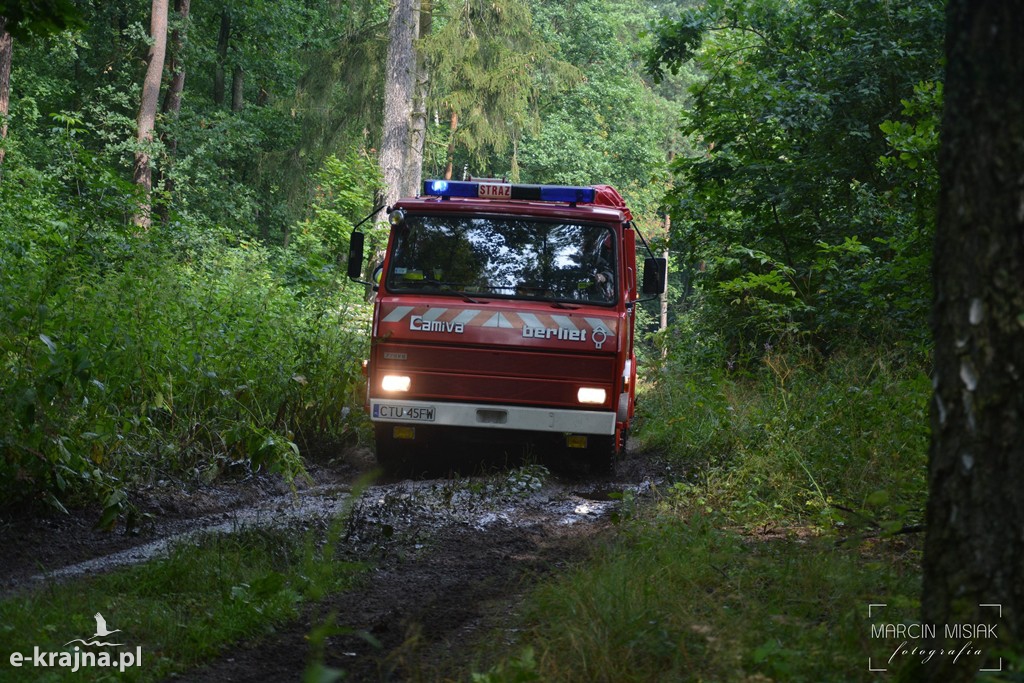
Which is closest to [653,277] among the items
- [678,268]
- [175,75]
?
[678,268]

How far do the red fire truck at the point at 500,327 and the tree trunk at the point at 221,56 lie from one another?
82.6 feet

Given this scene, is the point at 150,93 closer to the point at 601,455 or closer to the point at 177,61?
the point at 177,61

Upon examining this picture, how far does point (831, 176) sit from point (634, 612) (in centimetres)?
980

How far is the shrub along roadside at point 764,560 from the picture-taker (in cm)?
399

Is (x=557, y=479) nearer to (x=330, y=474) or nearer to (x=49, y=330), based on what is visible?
(x=330, y=474)

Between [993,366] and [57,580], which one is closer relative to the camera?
[993,366]

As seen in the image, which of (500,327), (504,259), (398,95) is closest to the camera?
(500,327)

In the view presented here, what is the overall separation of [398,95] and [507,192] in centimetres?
1339

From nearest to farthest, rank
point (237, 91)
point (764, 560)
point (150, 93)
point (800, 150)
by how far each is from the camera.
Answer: point (764, 560) < point (800, 150) < point (150, 93) < point (237, 91)

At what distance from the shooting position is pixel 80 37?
26812 millimetres

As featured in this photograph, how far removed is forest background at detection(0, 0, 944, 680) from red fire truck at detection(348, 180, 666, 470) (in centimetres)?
115

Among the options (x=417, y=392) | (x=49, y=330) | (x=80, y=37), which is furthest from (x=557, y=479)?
(x=80, y=37)

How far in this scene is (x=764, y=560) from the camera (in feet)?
17.6

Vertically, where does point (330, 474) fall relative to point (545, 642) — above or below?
below
